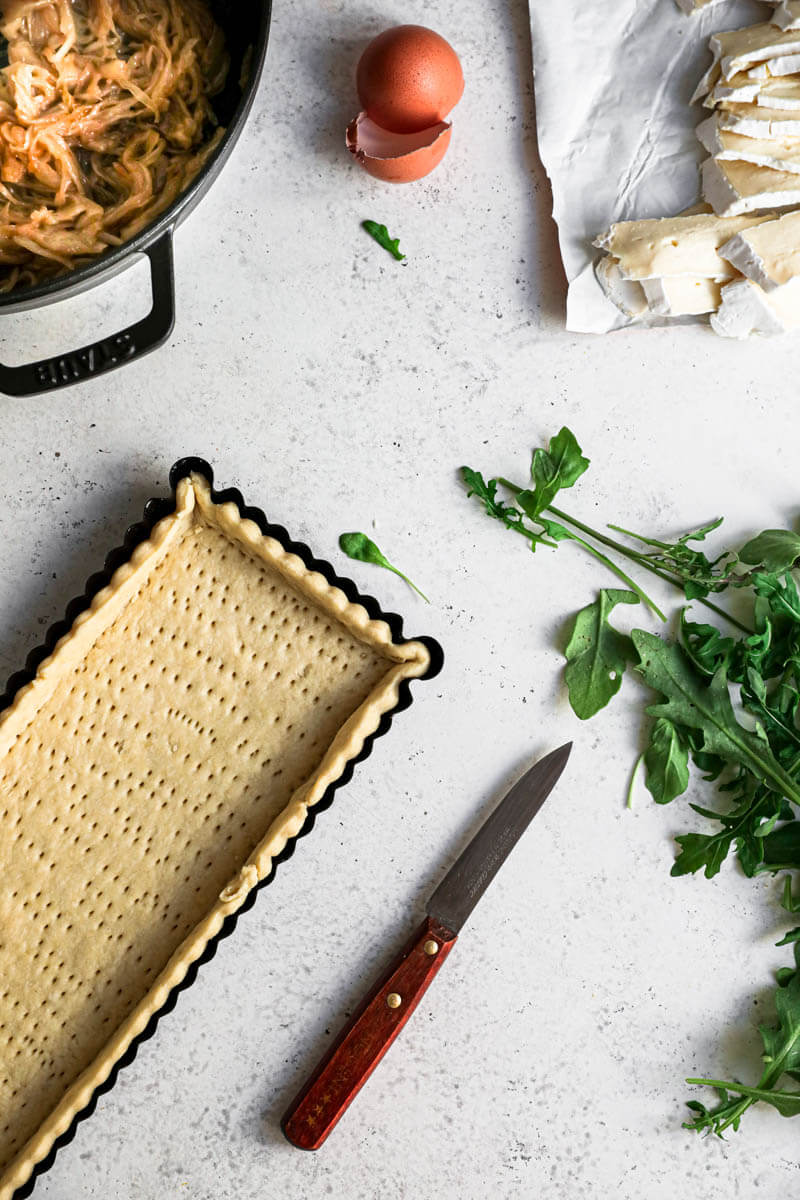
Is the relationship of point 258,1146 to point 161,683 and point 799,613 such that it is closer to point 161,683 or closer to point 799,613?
point 161,683

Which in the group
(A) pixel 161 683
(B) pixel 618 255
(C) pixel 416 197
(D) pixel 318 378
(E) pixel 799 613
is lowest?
(A) pixel 161 683

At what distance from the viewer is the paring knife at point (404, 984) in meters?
1.69

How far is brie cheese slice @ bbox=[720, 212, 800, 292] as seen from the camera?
1655 mm

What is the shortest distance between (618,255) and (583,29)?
0.43 m

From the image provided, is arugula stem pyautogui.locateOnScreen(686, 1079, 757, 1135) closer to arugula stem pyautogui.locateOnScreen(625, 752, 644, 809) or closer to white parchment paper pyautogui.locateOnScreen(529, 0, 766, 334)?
arugula stem pyautogui.locateOnScreen(625, 752, 644, 809)

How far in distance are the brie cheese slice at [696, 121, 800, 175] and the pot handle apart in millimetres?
938

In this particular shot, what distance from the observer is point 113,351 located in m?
1.55

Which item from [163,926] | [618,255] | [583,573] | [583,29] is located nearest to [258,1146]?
[163,926]

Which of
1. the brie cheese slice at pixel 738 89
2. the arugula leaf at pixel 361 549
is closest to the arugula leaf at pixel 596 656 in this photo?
the arugula leaf at pixel 361 549

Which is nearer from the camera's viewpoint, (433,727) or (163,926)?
(163,926)

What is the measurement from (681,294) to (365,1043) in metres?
1.40

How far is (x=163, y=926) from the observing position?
1.63 metres

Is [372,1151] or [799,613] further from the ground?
[799,613]

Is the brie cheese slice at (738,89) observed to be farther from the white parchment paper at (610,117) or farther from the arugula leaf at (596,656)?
the arugula leaf at (596,656)
